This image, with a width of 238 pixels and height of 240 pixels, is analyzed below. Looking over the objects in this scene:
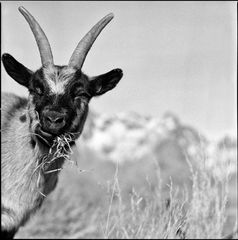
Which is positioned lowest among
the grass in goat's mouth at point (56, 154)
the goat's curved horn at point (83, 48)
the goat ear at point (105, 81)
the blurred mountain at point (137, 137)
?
the blurred mountain at point (137, 137)

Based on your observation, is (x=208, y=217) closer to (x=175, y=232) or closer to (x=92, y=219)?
(x=175, y=232)

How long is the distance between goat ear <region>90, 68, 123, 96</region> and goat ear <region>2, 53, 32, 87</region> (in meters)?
0.78

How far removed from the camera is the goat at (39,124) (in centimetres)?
628

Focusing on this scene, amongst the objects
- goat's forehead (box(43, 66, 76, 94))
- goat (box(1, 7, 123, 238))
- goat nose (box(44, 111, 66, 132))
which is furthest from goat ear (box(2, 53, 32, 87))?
goat nose (box(44, 111, 66, 132))

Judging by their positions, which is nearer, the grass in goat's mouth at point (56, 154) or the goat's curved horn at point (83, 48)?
the grass in goat's mouth at point (56, 154)

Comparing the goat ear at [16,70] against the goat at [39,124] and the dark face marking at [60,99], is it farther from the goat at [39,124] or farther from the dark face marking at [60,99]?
the dark face marking at [60,99]

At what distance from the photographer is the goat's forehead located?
6411 millimetres

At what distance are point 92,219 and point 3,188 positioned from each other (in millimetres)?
4574

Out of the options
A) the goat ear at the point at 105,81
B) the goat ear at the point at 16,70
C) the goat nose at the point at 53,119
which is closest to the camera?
the goat nose at the point at 53,119

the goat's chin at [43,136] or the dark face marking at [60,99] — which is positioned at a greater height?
the dark face marking at [60,99]

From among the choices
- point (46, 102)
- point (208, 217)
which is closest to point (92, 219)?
point (208, 217)

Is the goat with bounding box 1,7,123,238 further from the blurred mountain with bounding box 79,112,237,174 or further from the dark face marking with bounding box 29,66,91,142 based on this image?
the blurred mountain with bounding box 79,112,237,174

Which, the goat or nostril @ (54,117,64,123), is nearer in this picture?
nostril @ (54,117,64,123)

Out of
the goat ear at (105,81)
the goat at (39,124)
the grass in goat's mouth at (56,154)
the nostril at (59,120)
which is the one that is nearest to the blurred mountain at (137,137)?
the goat ear at (105,81)
